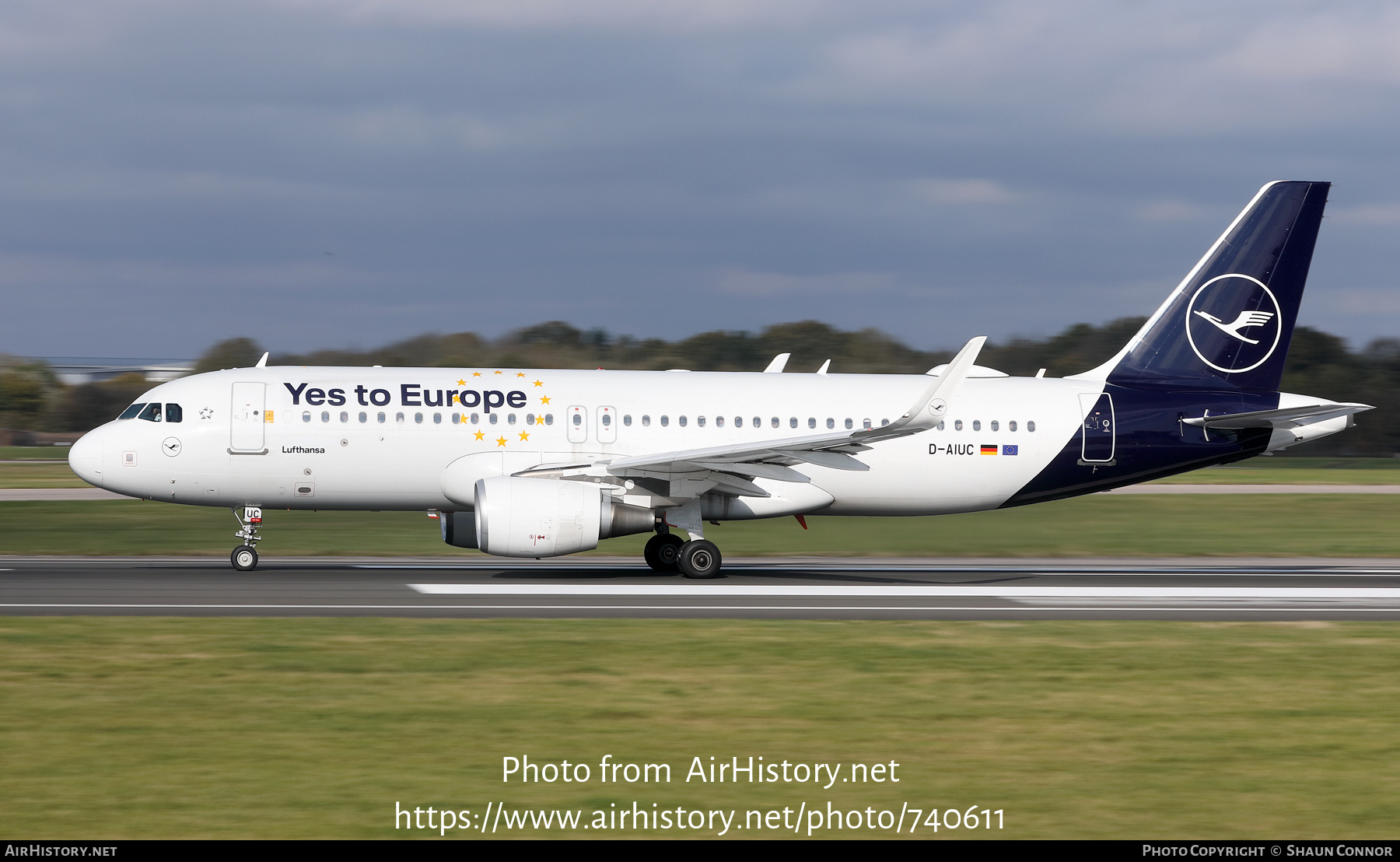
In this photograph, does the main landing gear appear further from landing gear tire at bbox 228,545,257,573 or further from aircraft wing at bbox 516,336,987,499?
landing gear tire at bbox 228,545,257,573

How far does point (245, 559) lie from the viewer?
21.7m

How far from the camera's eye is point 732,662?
13133 mm

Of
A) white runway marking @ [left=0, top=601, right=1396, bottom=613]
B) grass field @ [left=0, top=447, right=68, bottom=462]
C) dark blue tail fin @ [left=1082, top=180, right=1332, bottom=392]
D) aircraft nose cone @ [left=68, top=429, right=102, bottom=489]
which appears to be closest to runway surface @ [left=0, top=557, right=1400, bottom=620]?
white runway marking @ [left=0, top=601, right=1396, bottom=613]

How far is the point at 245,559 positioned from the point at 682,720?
43.6 ft

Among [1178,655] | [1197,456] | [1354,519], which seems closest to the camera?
[1178,655]

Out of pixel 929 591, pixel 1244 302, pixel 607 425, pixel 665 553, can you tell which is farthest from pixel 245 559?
pixel 1244 302

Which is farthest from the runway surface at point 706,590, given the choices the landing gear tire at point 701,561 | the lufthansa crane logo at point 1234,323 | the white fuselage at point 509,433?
the lufthansa crane logo at point 1234,323

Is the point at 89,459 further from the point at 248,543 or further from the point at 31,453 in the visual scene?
the point at 31,453

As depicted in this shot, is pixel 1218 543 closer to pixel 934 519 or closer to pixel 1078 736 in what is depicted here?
pixel 934 519

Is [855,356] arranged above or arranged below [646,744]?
above

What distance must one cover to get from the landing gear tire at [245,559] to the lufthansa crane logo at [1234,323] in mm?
17034

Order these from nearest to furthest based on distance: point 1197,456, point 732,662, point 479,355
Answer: point 732,662 → point 1197,456 → point 479,355
